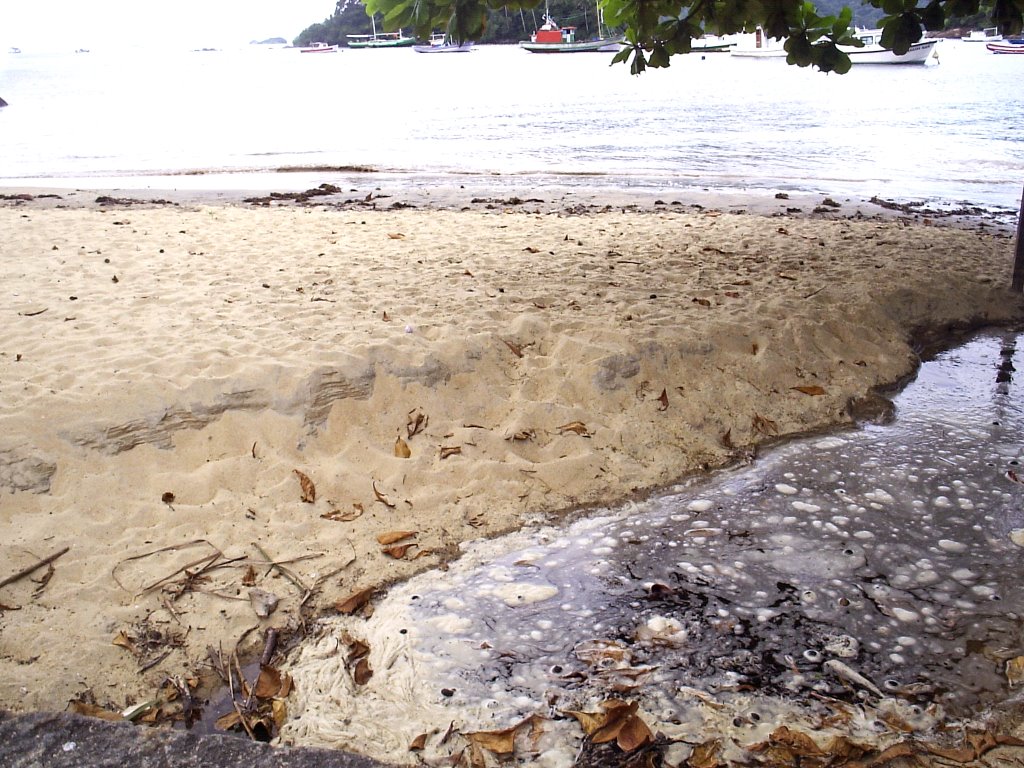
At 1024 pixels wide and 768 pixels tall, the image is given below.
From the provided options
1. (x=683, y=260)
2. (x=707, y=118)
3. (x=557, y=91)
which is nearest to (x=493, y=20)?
(x=557, y=91)

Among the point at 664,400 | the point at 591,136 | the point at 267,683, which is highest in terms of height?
the point at 591,136

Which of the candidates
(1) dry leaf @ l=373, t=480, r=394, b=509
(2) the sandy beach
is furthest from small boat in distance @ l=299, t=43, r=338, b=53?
(1) dry leaf @ l=373, t=480, r=394, b=509

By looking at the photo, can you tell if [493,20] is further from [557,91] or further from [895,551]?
[895,551]

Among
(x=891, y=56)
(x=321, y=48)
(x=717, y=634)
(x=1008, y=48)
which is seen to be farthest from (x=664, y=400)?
(x=321, y=48)

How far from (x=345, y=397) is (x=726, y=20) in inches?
142

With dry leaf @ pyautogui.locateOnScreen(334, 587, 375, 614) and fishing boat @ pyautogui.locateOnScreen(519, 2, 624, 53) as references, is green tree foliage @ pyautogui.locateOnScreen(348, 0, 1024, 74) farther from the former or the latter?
fishing boat @ pyautogui.locateOnScreen(519, 2, 624, 53)

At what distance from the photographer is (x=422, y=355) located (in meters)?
4.81

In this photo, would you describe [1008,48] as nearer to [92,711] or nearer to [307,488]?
[307,488]

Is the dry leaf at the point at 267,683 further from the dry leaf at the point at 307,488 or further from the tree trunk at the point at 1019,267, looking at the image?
the tree trunk at the point at 1019,267

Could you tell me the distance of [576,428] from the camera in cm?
444

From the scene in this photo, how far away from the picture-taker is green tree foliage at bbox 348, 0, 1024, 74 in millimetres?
4418

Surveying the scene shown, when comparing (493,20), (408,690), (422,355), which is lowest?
(408,690)

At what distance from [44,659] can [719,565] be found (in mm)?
2519

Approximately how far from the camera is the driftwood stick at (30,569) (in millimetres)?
3170
